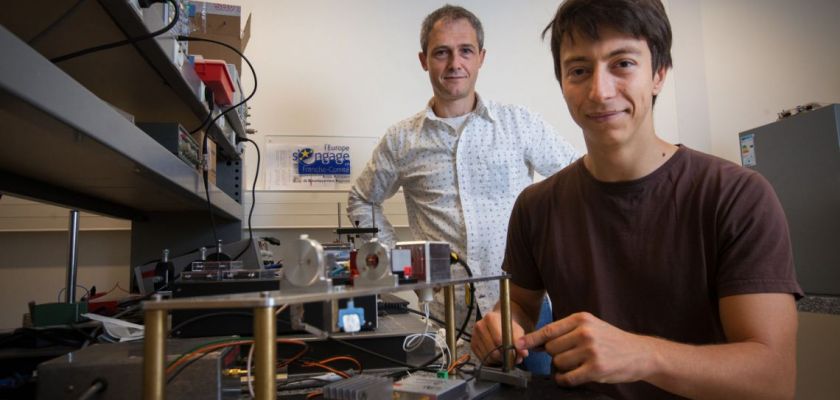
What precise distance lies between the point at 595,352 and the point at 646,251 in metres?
0.34

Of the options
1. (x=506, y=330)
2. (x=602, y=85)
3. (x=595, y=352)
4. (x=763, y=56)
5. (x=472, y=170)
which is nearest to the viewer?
(x=595, y=352)

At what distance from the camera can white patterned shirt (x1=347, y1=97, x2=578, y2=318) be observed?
1702mm

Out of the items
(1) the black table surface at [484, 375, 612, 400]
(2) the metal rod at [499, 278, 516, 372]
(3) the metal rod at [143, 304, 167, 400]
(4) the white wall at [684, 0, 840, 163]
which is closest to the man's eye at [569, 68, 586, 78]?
(2) the metal rod at [499, 278, 516, 372]

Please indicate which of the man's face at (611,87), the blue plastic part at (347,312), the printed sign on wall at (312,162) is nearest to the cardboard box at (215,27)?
the printed sign on wall at (312,162)

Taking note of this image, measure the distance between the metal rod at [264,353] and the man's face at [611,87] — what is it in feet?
2.41

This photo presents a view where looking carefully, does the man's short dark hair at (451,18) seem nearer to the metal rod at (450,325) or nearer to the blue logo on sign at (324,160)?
the blue logo on sign at (324,160)

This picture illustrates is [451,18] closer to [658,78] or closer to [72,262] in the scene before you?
[658,78]

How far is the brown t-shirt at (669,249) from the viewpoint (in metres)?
Answer: 0.83

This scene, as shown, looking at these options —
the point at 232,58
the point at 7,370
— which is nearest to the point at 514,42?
the point at 232,58

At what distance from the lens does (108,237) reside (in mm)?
2301

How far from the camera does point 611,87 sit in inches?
36.7

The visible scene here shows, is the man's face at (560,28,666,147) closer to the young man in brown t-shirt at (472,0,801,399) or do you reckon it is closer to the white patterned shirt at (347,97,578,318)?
the young man in brown t-shirt at (472,0,801,399)

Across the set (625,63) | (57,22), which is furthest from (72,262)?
(625,63)

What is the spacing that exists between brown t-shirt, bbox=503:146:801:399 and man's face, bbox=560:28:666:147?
0.36ft
